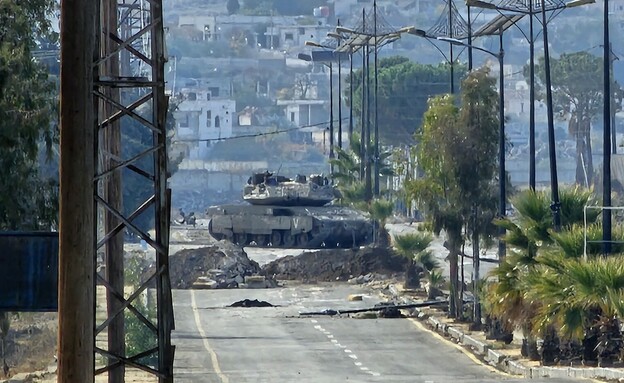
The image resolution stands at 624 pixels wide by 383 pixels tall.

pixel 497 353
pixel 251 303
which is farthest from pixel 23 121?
pixel 251 303

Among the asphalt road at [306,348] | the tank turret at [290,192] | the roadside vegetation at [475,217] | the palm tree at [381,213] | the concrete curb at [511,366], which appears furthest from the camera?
the tank turret at [290,192]

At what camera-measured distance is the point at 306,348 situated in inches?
1417

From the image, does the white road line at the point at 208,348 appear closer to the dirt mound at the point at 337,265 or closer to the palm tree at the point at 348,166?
the dirt mound at the point at 337,265

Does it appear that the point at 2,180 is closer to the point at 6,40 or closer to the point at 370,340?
the point at 6,40

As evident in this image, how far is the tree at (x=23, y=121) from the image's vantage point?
2572 cm

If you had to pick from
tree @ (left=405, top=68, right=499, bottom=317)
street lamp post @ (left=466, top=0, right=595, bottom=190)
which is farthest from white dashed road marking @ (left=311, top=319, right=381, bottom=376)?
street lamp post @ (left=466, top=0, right=595, bottom=190)

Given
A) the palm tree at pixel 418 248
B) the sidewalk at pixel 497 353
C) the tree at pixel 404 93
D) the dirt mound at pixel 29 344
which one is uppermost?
the tree at pixel 404 93

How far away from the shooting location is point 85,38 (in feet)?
47.4

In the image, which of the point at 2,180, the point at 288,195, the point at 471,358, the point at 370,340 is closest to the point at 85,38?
the point at 2,180

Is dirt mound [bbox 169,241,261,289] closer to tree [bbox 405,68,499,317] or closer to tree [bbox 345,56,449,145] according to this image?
tree [bbox 405,68,499,317]

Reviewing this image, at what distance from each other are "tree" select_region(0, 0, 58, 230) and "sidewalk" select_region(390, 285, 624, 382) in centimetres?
836

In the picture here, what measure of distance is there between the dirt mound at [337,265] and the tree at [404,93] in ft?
272

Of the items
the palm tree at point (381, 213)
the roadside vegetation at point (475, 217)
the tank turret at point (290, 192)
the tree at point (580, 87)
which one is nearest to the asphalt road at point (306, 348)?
the roadside vegetation at point (475, 217)

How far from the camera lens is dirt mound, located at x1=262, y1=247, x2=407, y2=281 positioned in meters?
62.9
